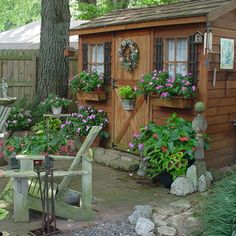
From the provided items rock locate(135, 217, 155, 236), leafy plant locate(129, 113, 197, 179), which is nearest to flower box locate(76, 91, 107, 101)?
leafy plant locate(129, 113, 197, 179)

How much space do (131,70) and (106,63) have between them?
2.50 ft

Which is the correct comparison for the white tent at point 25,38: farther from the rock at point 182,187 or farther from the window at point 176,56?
the rock at point 182,187

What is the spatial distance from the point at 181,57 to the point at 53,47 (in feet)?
13.5

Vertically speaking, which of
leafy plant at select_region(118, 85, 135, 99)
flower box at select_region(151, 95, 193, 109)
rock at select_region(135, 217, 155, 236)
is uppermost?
leafy plant at select_region(118, 85, 135, 99)

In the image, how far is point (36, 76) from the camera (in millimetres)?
10461

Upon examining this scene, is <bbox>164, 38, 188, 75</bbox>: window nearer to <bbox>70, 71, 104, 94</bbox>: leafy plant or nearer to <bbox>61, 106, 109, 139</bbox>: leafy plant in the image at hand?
<bbox>70, 71, 104, 94</bbox>: leafy plant

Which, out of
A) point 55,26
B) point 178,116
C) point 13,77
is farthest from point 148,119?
point 13,77

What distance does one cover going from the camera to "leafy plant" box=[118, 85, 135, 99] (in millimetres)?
7113

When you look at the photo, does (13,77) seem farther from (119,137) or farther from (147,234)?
(147,234)

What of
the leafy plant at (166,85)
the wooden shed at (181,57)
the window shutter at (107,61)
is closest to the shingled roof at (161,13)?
the wooden shed at (181,57)

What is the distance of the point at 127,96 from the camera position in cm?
716

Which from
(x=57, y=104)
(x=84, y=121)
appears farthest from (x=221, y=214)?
(x=57, y=104)

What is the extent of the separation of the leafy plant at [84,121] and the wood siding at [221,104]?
221cm

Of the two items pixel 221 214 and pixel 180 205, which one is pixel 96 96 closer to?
pixel 180 205
